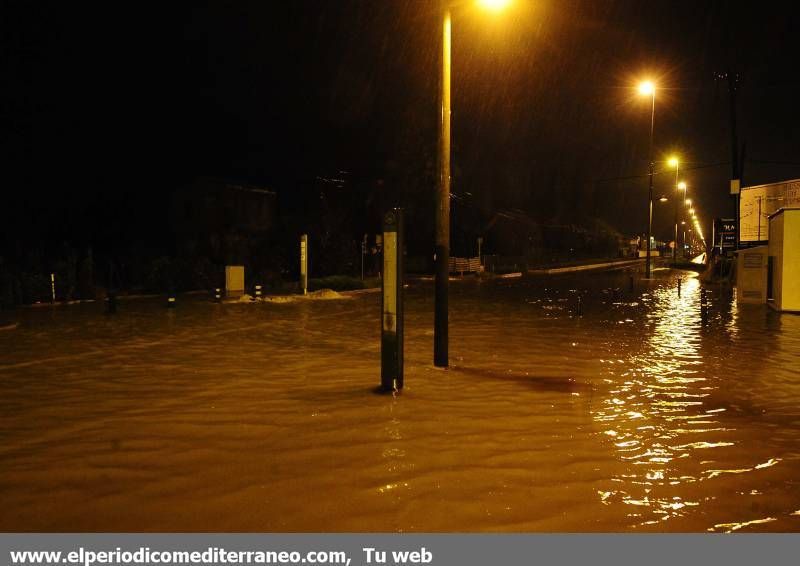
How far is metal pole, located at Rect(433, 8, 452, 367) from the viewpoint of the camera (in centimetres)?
1249

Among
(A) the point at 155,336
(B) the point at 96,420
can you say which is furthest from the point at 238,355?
(B) the point at 96,420

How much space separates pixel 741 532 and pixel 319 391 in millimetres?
6243

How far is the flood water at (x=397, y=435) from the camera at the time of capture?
5.67 m

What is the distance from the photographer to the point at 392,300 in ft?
33.2

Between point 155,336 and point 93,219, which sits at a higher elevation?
point 93,219

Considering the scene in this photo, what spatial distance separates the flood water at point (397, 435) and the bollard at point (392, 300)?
32 cm

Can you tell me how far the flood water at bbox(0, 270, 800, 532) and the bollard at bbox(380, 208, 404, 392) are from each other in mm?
322

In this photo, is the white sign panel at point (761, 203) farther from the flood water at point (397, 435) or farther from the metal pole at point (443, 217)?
the metal pole at point (443, 217)

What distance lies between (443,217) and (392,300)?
2872 millimetres

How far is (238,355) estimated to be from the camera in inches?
547

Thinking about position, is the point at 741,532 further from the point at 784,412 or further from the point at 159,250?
the point at 159,250

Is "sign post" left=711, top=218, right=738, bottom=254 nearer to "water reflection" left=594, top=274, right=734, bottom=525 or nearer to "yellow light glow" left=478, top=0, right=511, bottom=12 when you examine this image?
"water reflection" left=594, top=274, right=734, bottom=525

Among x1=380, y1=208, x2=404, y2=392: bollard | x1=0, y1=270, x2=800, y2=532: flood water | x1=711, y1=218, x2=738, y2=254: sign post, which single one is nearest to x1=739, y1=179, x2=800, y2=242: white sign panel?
x1=711, y1=218, x2=738, y2=254: sign post

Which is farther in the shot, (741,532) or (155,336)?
(155,336)
